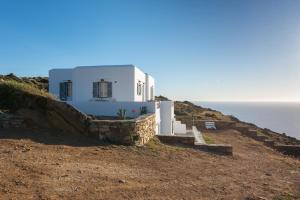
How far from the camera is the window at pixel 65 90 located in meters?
23.1

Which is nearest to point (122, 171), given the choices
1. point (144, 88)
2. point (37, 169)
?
point (37, 169)

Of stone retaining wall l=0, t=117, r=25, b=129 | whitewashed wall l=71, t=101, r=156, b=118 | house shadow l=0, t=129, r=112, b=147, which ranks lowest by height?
house shadow l=0, t=129, r=112, b=147

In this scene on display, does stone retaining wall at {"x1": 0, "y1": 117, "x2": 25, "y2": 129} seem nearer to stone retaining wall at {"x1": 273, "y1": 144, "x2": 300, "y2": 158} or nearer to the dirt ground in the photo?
the dirt ground

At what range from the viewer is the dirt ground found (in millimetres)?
6414

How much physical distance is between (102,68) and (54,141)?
10918 mm

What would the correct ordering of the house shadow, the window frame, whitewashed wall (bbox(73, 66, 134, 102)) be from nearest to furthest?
the house shadow → whitewashed wall (bbox(73, 66, 134, 102)) → the window frame

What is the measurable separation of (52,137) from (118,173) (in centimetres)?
403

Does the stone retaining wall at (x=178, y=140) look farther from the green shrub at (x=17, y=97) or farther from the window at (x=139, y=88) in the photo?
the window at (x=139, y=88)

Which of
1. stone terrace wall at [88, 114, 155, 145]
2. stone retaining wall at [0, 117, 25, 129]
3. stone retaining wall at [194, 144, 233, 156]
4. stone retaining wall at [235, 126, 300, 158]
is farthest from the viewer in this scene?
stone retaining wall at [235, 126, 300, 158]

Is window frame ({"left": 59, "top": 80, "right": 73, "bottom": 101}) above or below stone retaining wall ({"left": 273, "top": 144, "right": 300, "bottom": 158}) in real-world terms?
above

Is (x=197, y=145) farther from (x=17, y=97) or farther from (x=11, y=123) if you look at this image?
(x=17, y=97)

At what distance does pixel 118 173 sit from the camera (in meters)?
7.96

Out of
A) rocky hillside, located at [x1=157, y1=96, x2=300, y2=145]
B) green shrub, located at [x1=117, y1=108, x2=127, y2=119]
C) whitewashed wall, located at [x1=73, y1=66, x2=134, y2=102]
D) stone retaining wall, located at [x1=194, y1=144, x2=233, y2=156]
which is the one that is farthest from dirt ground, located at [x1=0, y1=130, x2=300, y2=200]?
rocky hillside, located at [x1=157, y1=96, x2=300, y2=145]

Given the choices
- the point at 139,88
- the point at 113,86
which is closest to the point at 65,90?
the point at 113,86
